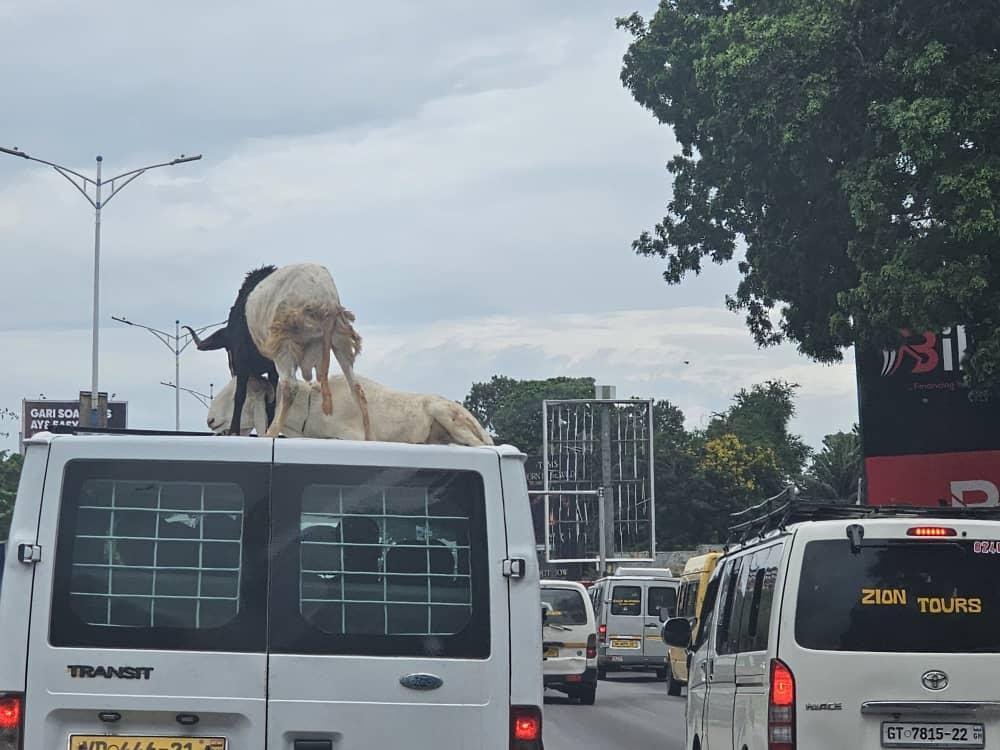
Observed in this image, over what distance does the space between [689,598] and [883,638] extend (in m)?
21.1

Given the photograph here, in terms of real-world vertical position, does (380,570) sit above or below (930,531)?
below

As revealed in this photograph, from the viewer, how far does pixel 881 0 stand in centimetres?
2503

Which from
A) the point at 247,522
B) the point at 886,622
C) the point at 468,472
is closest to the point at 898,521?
the point at 886,622

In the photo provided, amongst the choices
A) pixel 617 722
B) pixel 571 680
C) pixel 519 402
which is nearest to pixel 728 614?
pixel 617 722

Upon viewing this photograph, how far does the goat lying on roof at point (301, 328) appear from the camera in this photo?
12031 millimetres

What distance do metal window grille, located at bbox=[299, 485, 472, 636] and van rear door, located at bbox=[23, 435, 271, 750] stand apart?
0.20 metres

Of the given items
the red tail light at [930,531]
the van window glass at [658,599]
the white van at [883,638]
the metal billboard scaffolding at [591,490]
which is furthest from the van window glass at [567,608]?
the metal billboard scaffolding at [591,490]

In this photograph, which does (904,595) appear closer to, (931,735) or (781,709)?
(931,735)

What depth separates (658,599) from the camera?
1454 inches

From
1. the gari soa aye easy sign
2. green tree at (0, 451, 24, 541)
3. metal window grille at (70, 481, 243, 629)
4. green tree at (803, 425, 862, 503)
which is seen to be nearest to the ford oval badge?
metal window grille at (70, 481, 243, 629)

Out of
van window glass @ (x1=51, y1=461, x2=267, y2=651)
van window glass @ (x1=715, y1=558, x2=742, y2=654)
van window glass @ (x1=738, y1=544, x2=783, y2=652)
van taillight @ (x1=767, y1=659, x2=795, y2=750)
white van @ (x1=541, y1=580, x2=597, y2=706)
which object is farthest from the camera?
white van @ (x1=541, y1=580, x2=597, y2=706)

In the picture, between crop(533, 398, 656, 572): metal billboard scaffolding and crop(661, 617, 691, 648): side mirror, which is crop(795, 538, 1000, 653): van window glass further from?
crop(533, 398, 656, 572): metal billboard scaffolding

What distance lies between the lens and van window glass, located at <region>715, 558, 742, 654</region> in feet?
34.0

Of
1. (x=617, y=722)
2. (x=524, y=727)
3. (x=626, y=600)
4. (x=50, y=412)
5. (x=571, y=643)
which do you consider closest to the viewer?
(x=524, y=727)
